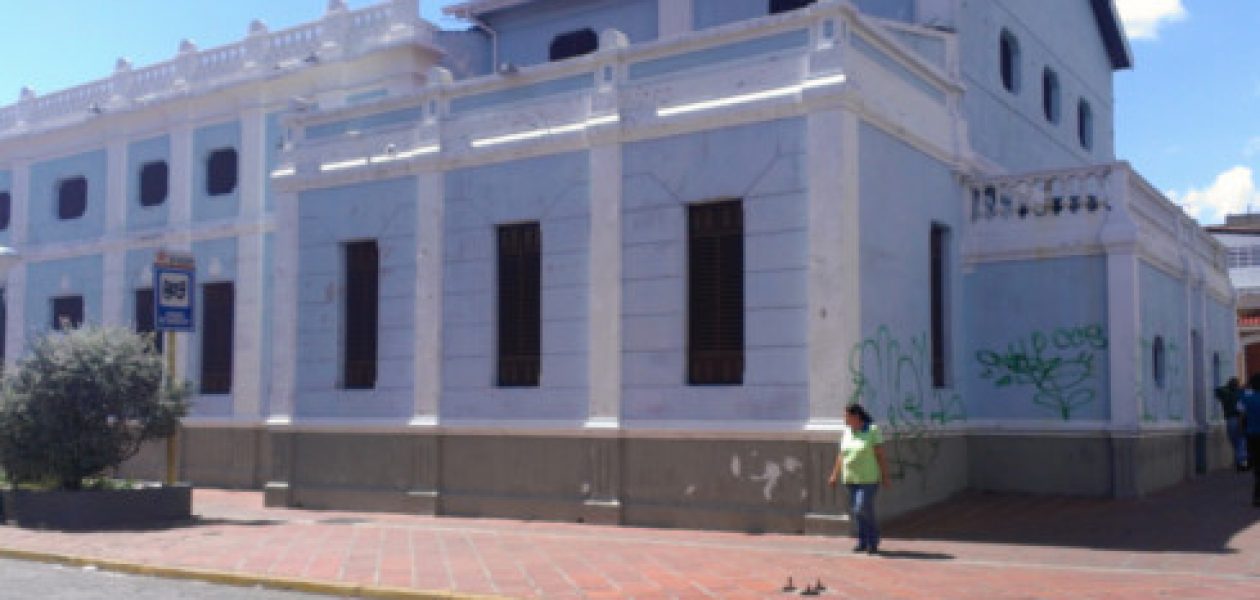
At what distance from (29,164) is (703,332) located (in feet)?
63.6

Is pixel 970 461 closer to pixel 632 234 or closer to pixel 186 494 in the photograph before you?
pixel 632 234

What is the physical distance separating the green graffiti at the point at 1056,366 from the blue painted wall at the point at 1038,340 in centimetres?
1

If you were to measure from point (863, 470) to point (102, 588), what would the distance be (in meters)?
7.07

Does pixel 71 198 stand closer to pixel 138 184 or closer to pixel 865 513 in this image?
pixel 138 184

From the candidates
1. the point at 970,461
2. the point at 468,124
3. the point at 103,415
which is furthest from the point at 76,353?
the point at 970,461

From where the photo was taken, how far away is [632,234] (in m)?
15.0

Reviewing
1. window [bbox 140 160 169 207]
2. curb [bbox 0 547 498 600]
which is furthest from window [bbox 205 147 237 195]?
curb [bbox 0 547 498 600]

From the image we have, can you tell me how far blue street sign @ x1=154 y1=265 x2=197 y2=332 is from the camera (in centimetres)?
1584

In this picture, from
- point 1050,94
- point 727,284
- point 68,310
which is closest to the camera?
point 727,284

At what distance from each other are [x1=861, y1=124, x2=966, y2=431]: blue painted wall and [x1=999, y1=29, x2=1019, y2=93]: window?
4.68 m

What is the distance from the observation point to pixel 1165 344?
17375 millimetres

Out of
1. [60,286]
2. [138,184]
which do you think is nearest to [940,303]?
[138,184]

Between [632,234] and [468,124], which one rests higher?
[468,124]

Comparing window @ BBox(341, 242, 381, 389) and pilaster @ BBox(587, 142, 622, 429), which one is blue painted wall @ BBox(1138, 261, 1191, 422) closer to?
pilaster @ BBox(587, 142, 622, 429)
